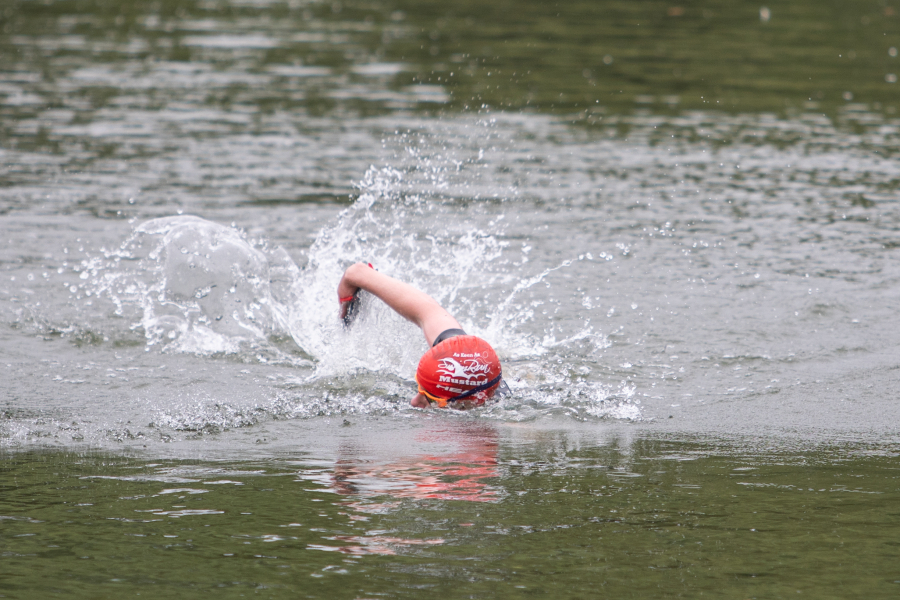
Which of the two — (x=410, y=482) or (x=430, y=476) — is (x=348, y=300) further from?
(x=410, y=482)

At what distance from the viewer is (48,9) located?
36.5m

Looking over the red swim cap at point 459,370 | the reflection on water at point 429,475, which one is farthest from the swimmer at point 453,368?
the reflection on water at point 429,475

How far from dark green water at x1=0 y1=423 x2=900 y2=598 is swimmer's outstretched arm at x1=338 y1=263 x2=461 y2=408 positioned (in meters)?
1.60

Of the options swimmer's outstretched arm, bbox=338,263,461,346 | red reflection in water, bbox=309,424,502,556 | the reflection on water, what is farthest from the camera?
swimmer's outstretched arm, bbox=338,263,461,346

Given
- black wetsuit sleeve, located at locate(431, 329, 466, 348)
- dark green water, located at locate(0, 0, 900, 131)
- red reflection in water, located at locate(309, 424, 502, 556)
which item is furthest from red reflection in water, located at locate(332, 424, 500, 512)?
dark green water, located at locate(0, 0, 900, 131)

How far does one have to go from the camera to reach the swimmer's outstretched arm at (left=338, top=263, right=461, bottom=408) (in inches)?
357

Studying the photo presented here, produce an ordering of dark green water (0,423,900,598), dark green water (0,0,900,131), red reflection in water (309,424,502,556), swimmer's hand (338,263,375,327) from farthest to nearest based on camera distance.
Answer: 1. dark green water (0,0,900,131)
2. swimmer's hand (338,263,375,327)
3. red reflection in water (309,424,502,556)
4. dark green water (0,423,900,598)

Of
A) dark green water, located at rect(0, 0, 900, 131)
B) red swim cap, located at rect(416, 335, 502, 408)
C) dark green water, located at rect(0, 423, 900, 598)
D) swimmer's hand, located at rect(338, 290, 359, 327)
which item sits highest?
dark green water, located at rect(0, 0, 900, 131)

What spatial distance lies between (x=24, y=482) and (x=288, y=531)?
191 centimetres

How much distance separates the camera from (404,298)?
30.7 ft

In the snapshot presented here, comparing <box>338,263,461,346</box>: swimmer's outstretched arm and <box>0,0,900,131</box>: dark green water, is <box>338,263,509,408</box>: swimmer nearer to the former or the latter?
<box>338,263,461,346</box>: swimmer's outstretched arm

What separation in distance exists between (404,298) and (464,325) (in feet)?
6.66

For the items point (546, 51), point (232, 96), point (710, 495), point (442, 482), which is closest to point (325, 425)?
point (442, 482)

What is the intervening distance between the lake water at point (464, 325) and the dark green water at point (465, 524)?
0.03 metres
